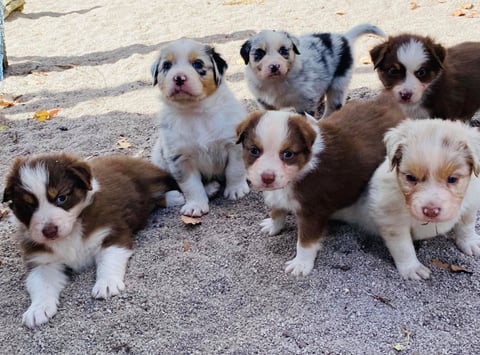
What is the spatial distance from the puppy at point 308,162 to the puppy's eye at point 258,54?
2000 mm

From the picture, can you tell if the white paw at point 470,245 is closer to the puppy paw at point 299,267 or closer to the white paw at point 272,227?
the puppy paw at point 299,267

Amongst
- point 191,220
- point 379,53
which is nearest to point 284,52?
point 379,53

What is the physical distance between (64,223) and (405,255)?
2360 mm

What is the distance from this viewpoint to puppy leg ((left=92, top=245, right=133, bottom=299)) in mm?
3861

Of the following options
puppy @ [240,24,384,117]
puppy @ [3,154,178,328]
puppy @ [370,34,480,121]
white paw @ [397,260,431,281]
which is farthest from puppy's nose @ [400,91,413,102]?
puppy @ [3,154,178,328]

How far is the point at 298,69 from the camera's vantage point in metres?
6.17

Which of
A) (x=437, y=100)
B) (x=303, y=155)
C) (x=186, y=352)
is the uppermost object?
(x=303, y=155)

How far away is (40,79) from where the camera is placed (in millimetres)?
8578

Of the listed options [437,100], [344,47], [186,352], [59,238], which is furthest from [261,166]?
[344,47]

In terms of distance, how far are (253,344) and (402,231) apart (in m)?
1.25

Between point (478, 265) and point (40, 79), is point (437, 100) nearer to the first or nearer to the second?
point (478, 265)

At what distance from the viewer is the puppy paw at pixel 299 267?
391 centimetres

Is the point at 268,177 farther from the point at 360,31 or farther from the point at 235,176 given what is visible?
the point at 360,31

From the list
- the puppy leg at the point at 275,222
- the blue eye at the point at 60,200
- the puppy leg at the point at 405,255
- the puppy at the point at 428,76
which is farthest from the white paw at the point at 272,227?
the puppy at the point at 428,76
